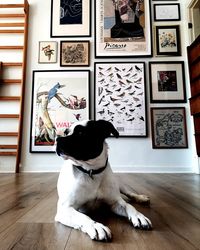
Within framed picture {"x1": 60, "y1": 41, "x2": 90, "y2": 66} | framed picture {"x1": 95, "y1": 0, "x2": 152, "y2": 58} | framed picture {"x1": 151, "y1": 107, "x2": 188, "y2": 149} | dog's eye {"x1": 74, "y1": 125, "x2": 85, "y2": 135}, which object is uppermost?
framed picture {"x1": 95, "y1": 0, "x2": 152, "y2": 58}

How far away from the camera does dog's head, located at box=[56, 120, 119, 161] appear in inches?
33.8

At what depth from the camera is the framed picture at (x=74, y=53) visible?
9.78ft

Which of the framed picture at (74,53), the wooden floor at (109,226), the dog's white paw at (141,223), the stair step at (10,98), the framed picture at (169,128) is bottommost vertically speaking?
the wooden floor at (109,226)

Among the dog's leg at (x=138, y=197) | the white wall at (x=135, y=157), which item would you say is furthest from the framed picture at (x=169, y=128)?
the dog's leg at (x=138, y=197)

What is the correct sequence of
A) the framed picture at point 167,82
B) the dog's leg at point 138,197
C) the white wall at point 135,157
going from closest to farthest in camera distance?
the dog's leg at point 138,197
the white wall at point 135,157
the framed picture at point 167,82

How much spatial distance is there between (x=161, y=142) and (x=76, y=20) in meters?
2.00

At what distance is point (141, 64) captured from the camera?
2.95 m

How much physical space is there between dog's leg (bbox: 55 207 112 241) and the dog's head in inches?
8.0

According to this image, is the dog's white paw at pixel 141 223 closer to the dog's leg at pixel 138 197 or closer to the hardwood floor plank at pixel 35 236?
the hardwood floor plank at pixel 35 236

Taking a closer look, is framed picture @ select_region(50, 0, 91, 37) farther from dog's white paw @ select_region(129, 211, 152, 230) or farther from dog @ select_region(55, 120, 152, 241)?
dog's white paw @ select_region(129, 211, 152, 230)

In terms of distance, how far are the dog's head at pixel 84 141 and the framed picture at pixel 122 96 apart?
6.17ft

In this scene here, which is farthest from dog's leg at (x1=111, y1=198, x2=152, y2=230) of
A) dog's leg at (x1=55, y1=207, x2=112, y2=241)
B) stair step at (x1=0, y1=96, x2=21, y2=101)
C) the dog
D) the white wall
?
stair step at (x1=0, y1=96, x2=21, y2=101)

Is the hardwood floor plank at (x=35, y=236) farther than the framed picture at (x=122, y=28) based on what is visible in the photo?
No

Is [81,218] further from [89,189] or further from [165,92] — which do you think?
[165,92]
